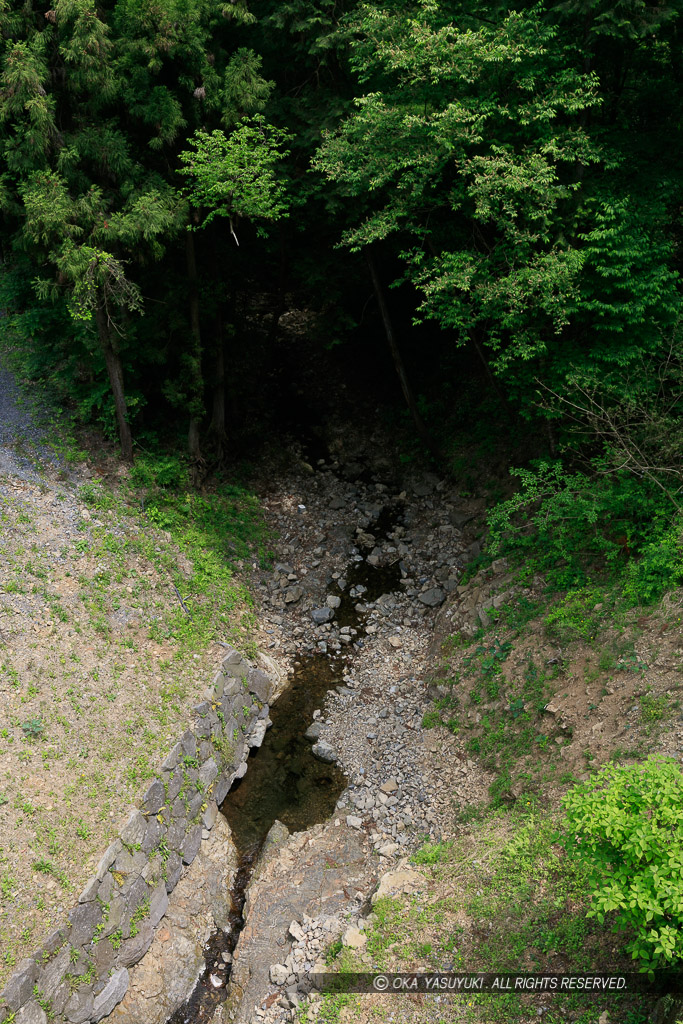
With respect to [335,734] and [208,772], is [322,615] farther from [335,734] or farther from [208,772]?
[208,772]

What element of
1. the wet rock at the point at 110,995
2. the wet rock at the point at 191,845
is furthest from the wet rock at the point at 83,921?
the wet rock at the point at 191,845

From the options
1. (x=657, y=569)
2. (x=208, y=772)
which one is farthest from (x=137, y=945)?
(x=657, y=569)

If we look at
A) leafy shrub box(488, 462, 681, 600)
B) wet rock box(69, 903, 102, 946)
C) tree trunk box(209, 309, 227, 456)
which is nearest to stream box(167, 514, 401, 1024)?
wet rock box(69, 903, 102, 946)

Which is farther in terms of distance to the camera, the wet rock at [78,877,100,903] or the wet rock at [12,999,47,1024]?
the wet rock at [78,877,100,903]

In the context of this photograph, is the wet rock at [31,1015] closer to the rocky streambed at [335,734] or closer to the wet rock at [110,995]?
the wet rock at [110,995]

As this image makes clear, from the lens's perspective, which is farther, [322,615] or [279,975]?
[322,615]

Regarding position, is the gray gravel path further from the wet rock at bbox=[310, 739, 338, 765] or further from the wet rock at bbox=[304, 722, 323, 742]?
the wet rock at bbox=[310, 739, 338, 765]
